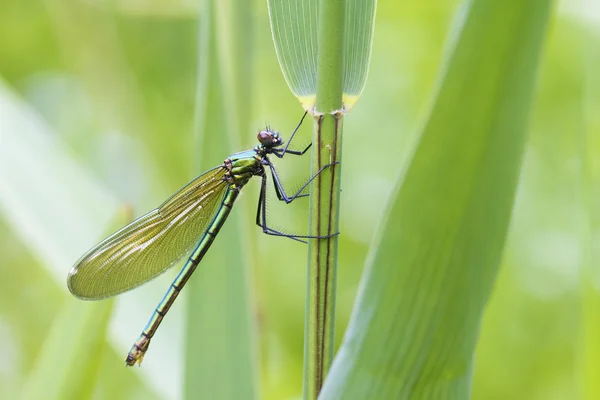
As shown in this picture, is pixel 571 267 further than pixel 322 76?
Yes

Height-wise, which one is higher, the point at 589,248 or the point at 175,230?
the point at 175,230

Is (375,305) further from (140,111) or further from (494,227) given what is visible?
(140,111)

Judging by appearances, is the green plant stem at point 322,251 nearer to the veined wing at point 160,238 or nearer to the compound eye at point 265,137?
the veined wing at point 160,238

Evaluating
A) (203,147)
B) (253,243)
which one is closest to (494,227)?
(203,147)

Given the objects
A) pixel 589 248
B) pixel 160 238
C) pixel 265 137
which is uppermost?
pixel 265 137

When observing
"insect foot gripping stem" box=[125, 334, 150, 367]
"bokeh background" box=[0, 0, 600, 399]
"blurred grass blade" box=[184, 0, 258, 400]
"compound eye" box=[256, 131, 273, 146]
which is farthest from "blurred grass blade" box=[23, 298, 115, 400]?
"compound eye" box=[256, 131, 273, 146]

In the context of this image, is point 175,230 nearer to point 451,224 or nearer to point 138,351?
point 138,351

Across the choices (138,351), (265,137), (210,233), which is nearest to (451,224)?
(210,233)

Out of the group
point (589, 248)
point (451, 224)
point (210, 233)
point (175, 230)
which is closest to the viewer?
point (451, 224)
